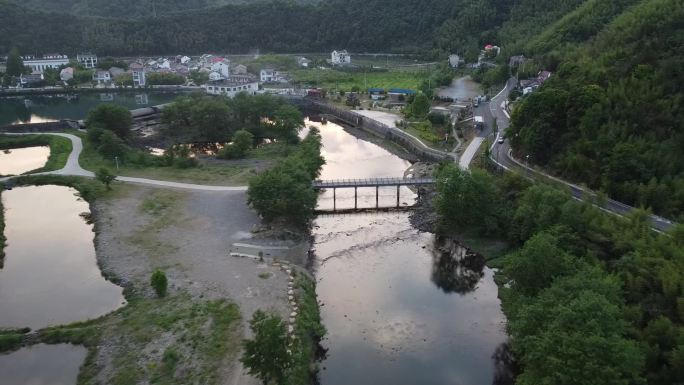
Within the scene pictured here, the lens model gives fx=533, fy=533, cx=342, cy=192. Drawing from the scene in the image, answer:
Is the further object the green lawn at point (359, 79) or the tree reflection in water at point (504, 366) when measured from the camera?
the green lawn at point (359, 79)

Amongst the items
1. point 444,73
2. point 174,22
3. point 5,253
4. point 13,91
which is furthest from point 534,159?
point 174,22

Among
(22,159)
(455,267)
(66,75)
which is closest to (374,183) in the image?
(455,267)

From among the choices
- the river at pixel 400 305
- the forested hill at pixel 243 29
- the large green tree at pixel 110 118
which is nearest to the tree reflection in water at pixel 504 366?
the river at pixel 400 305

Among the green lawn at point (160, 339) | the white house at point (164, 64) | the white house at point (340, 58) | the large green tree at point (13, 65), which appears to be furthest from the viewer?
the white house at point (340, 58)

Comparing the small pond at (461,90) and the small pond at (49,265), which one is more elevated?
the small pond at (461,90)

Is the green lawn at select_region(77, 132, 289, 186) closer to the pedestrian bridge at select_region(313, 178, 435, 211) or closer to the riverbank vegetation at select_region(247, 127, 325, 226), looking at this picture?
the pedestrian bridge at select_region(313, 178, 435, 211)

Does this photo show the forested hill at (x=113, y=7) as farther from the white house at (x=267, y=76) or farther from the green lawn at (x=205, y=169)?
the green lawn at (x=205, y=169)
